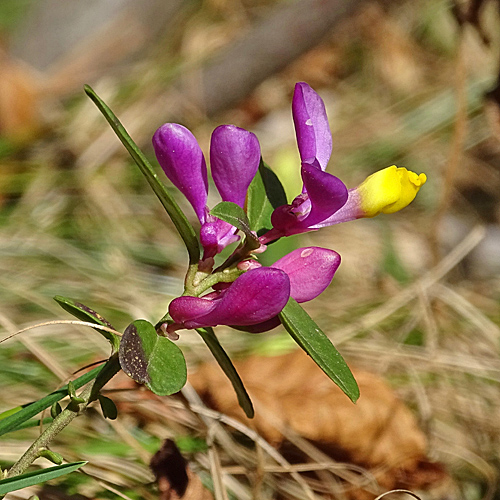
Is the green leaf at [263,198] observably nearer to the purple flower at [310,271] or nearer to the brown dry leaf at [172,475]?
the purple flower at [310,271]

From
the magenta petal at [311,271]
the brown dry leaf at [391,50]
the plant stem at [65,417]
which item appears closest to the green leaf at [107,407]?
the plant stem at [65,417]

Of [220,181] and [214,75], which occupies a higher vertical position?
[214,75]

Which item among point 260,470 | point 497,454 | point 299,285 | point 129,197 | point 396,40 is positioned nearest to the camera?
point 299,285

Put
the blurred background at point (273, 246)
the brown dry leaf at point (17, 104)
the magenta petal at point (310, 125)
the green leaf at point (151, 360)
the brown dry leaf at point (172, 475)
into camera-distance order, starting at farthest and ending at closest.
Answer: the brown dry leaf at point (17, 104) < the blurred background at point (273, 246) < the brown dry leaf at point (172, 475) < the magenta petal at point (310, 125) < the green leaf at point (151, 360)

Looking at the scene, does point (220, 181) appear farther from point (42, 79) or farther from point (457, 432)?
point (42, 79)

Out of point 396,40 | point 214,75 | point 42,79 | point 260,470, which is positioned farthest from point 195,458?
point 396,40

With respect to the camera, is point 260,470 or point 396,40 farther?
point 396,40

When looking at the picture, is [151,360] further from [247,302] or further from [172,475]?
[172,475]
